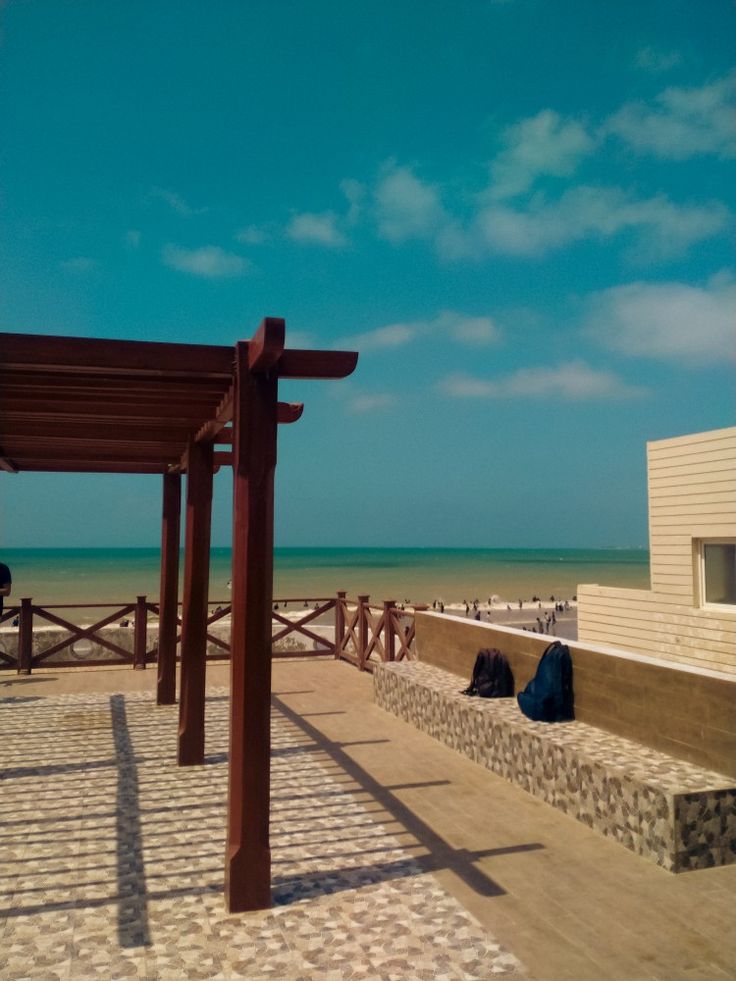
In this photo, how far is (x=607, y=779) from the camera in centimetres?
455

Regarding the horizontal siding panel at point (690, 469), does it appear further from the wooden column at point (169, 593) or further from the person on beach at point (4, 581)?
the person on beach at point (4, 581)

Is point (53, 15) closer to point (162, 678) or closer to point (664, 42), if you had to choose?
point (664, 42)

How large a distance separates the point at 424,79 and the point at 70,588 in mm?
51486

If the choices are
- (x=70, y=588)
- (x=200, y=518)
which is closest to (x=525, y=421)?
(x=70, y=588)

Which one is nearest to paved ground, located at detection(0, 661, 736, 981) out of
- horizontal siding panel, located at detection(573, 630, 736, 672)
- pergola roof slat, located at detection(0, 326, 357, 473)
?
pergola roof slat, located at detection(0, 326, 357, 473)

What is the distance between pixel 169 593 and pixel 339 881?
533 cm

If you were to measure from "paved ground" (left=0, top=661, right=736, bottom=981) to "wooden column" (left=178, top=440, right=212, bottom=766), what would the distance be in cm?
64

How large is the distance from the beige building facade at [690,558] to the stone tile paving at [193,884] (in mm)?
4725

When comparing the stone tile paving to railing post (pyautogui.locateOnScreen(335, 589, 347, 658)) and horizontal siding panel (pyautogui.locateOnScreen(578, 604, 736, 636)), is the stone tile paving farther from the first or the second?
railing post (pyautogui.locateOnScreen(335, 589, 347, 658))

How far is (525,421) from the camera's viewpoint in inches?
4338

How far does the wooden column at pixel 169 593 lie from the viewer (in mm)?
8773

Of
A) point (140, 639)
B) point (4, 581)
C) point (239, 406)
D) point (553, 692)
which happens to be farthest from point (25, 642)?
point (239, 406)

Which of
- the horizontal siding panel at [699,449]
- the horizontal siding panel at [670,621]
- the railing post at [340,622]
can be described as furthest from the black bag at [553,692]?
the railing post at [340,622]

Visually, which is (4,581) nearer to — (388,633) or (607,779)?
(388,633)
